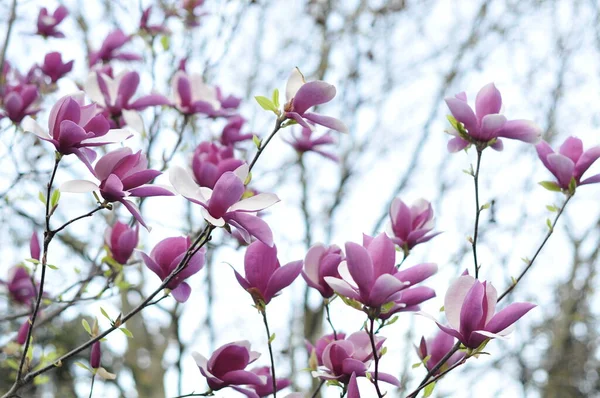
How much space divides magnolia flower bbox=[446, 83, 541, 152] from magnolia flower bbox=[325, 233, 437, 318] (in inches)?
13.4

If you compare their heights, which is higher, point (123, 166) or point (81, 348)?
point (123, 166)

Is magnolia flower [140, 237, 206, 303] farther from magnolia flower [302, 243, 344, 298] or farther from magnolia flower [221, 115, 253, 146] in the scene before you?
magnolia flower [221, 115, 253, 146]

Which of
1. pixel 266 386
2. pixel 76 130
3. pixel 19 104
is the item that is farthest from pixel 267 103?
pixel 19 104

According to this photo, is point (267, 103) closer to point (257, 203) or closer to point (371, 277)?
point (257, 203)

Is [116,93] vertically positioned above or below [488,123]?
above

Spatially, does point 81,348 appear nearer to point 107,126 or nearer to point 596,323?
point 107,126

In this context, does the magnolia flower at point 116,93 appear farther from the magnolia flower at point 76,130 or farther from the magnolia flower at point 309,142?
the magnolia flower at point 76,130

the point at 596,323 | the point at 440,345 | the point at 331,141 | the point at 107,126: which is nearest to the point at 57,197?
the point at 107,126

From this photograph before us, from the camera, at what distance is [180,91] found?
161 cm

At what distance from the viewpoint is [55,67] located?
1782 millimetres

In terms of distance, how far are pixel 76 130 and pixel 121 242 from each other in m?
0.42

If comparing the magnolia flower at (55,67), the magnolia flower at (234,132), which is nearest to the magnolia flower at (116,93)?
the magnolia flower at (234,132)

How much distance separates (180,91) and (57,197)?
725 mm

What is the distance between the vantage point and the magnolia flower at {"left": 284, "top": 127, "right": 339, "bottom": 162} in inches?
61.9
